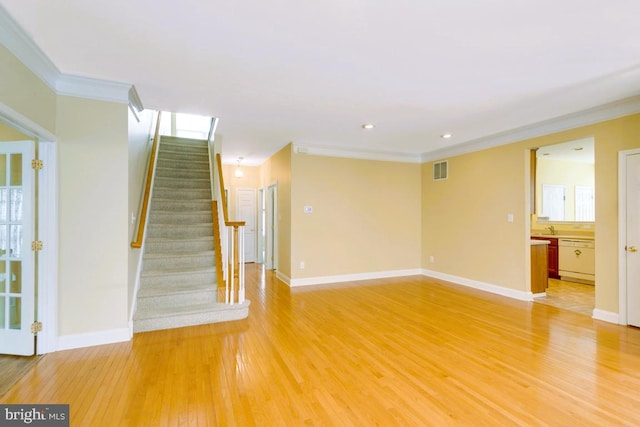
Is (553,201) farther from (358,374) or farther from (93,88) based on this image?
(93,88)

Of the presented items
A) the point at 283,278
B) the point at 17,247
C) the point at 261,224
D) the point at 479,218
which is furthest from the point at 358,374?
the point at 261,224

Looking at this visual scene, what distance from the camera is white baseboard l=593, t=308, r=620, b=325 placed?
362cm

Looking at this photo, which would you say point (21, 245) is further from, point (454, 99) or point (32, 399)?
point (454, 99)

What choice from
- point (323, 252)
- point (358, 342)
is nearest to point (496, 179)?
point (323, 252)

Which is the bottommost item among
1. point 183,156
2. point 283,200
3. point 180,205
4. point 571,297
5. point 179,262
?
point 571,297

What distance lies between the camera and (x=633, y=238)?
11.6 feet

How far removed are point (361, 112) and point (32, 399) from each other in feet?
13.5

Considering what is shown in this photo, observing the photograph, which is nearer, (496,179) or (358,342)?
(358,342)

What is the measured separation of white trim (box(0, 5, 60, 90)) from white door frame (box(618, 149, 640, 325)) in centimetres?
596

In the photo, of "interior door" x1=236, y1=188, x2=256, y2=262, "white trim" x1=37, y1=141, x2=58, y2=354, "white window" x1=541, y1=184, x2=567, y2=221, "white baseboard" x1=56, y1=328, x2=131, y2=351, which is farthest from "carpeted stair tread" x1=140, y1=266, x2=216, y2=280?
"white window" x1=541, y1=184, x2=567, y2=221

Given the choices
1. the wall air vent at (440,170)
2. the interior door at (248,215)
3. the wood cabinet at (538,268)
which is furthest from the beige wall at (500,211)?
the interior door at (248,215)

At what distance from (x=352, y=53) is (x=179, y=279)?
335cm

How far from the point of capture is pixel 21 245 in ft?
9.07

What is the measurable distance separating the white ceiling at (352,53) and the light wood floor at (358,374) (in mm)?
2637
